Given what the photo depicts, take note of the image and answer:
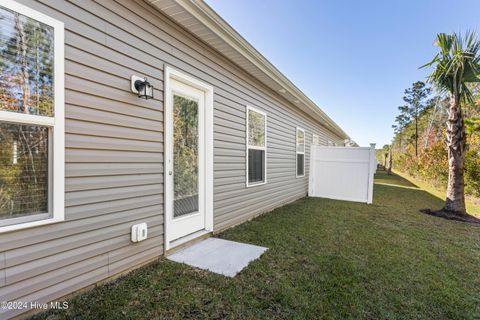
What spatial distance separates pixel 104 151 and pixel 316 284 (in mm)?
2381

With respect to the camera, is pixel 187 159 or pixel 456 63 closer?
pixel 187 159

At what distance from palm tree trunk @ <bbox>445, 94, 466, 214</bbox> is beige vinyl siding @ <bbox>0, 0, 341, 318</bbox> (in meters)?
6.22

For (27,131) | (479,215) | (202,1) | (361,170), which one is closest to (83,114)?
(27,131)

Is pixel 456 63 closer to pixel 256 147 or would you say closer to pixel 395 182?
pixel 256 147

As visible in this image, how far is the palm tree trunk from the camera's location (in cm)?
550

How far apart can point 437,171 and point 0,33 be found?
13615 mm

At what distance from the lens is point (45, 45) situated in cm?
169

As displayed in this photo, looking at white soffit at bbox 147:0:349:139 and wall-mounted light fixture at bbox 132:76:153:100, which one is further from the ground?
white soffit at bbox 147:0:349:139

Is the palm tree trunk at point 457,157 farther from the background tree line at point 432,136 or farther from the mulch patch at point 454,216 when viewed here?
the background tree line at point 432,136

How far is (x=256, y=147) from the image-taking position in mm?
4863

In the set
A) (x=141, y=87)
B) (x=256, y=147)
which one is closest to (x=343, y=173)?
(x=256, y=147)

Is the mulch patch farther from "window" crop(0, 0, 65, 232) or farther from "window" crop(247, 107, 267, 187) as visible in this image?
"window" crop(0, 0, 65, 232)

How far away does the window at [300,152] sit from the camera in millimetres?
7332

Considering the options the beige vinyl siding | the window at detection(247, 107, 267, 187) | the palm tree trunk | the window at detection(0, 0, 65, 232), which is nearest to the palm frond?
the palm tree trunk
